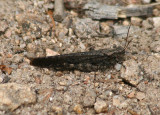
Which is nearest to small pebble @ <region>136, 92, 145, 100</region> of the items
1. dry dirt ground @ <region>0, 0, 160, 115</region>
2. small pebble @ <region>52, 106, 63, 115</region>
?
dry dirt ground @ <region>0, 0, 160, 115</region>

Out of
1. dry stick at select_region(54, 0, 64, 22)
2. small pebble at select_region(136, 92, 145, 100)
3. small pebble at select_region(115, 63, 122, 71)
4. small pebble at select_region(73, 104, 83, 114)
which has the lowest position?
small pebble at select_region(73, 104, 83, 114)

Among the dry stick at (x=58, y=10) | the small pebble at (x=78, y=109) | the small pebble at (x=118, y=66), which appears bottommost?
the small pebble at (x=78, y=109)

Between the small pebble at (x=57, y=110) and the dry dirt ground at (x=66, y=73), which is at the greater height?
the dry dirt ground at (x=66, y=73)

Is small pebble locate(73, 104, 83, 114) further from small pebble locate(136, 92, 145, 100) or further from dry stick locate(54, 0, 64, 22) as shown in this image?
dry stick locate(54, 0, 64, 22)

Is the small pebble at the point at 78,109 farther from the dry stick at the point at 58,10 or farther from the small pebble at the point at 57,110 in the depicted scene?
the dry stick at the point at 58,10

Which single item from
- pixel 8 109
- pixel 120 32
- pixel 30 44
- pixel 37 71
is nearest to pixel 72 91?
pixel 37 71

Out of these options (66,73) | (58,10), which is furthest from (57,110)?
(58,10)

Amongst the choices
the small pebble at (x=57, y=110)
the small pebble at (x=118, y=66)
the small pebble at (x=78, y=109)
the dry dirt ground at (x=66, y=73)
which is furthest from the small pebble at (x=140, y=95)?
the small pebble at (x=57, y=110)
